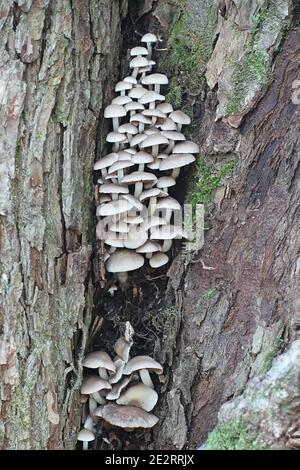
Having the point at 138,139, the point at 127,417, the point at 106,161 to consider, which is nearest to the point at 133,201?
the point at 106,161

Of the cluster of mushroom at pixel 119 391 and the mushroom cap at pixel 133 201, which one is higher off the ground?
the mushroom cap at pixel 133 201

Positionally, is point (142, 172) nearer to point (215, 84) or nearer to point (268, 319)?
point (215, 84)

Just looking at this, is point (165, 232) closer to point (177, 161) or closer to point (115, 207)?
point (115, 207)

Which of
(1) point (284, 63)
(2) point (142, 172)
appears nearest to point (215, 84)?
(1) point (284, 63)

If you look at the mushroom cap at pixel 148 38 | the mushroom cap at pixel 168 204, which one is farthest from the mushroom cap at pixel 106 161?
the mushroom cap at pixel 148 38

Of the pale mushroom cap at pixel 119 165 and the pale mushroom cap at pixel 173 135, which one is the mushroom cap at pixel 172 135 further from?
the pale mushroom cap at pixel 119 165

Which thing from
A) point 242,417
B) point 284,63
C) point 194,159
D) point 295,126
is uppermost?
point 284,63
